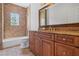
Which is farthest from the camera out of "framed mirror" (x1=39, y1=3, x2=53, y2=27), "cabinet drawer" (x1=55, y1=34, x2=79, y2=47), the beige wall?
"framed mirror" (x1=39, y1=3, x2=53, y2=27)

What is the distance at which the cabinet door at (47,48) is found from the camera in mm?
1986

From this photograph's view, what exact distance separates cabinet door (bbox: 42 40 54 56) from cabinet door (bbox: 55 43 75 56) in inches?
3.2

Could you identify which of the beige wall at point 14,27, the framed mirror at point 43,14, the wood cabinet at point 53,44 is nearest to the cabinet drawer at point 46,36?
the wood cabinet at point 53,44

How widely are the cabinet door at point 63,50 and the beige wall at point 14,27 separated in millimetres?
505

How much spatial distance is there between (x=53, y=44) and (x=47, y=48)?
132 millimetres

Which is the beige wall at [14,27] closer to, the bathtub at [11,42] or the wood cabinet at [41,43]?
the bathtub at [11,42]

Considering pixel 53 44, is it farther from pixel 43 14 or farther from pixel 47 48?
pixel 43 14

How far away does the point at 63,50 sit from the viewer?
1.82 metres

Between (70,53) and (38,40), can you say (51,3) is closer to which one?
(38,40)

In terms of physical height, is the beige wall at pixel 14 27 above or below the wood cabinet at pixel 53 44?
above

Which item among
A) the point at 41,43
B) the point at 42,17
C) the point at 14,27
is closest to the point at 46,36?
the point at 41,43

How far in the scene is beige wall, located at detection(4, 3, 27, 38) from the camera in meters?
1.98

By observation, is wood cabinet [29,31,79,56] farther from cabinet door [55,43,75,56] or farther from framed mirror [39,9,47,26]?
framed mirror [39,9,47,26]

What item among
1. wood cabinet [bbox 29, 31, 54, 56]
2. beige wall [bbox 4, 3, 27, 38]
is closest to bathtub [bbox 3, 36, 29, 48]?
beige wall [bbox 4, 3, 27, 38]
